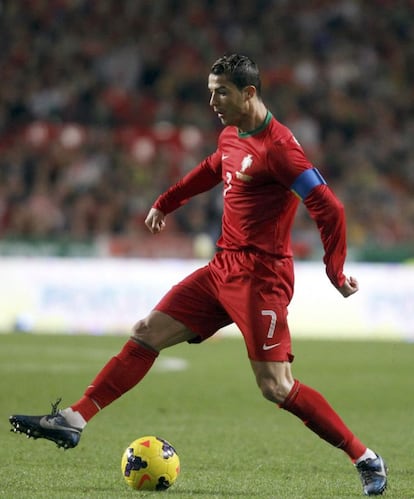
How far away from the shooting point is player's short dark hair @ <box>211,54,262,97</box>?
5.86m

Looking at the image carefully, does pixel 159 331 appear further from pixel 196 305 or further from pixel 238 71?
pixel 238 71

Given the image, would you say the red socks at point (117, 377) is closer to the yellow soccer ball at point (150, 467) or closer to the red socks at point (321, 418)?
the yellow soccer ball at point (150, 467)

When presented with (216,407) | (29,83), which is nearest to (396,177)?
(29,83)

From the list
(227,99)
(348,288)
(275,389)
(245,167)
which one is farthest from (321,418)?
(227,99)

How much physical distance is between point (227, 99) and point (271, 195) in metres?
0.54

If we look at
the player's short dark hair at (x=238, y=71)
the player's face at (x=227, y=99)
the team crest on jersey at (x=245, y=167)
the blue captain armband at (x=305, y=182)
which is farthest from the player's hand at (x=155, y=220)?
the blue captain armband at (x=305, y=182)

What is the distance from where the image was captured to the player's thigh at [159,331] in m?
6.08

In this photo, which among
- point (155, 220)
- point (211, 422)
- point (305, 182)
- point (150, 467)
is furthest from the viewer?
point (211, 422)

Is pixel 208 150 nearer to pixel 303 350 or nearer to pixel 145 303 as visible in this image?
pixel 145 303

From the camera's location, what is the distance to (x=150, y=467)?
19.0ft

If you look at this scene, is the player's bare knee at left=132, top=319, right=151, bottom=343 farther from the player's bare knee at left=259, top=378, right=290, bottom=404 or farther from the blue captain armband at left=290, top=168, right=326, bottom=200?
the blue captain armband at left=290, top=168, right=326, bottom=200

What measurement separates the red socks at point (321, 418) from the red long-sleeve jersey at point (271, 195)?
0.61 meters

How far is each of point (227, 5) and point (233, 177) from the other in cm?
1779

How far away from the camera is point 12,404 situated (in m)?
9.51
